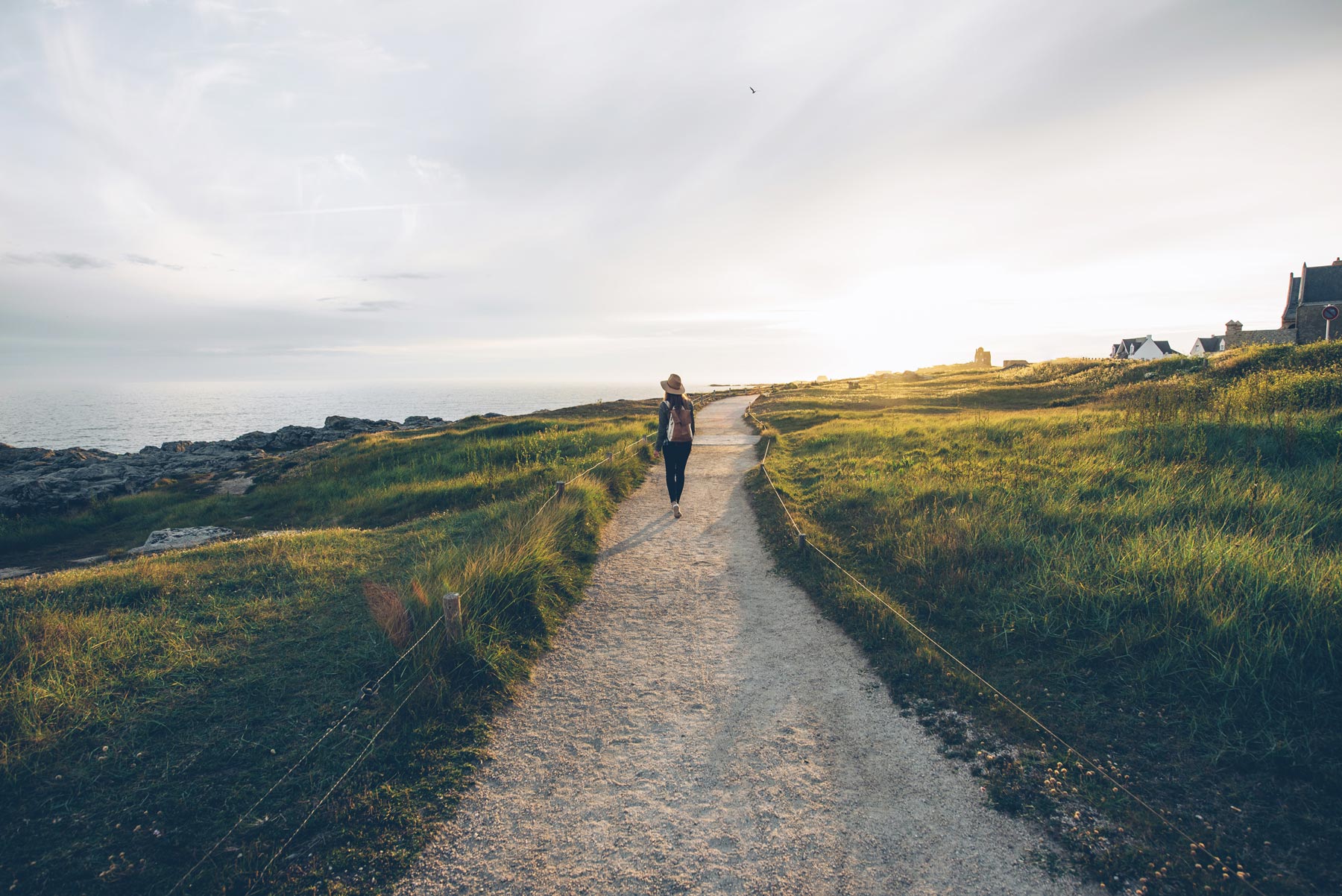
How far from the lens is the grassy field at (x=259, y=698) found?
357 centimetres

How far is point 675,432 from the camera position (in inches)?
437

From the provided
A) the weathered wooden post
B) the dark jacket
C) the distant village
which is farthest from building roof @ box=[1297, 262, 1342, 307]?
the weathered wooden post

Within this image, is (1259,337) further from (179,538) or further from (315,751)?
(179,538)

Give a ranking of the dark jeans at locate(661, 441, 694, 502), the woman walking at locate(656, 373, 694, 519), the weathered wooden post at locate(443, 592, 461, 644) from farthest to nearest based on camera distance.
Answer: the dark jeans at locate(661, 441, 694, 502) → the woman walking at locate(656, 373, 694, 519) → the weathered wooden post at locate(443, 592, 461, 644)

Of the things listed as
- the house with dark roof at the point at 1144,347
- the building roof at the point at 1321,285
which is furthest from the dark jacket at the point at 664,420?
the house with dark roof at the point at 1144,347

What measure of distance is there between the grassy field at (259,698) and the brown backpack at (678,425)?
2316 mm

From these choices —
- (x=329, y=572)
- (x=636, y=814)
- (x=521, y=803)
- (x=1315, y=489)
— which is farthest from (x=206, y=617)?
(x=1315, y=489)

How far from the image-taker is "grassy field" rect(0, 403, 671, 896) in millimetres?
3566

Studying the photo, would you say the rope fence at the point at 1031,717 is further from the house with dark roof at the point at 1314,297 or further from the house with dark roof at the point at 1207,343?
the house with dark roof at the point at 1207,343

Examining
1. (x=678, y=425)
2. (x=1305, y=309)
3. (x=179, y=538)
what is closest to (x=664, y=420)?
(x=678, y=425)

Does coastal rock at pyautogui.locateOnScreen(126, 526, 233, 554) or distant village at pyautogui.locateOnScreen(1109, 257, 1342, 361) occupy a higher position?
distant village at pyautogui.locateOnScreen(1109, 257, 1342, 361)

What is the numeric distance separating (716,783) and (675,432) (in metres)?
7.46

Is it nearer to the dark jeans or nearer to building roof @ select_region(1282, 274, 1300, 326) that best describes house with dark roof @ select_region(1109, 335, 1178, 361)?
building roof @ select_region(1282, 274, 1300, 326)

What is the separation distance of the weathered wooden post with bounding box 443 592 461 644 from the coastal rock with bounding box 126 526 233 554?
1210cm
